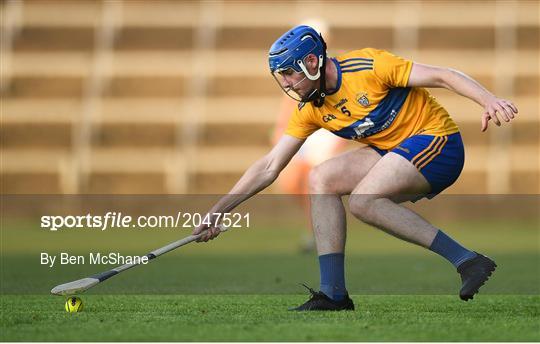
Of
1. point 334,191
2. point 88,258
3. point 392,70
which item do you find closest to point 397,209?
point 334,191

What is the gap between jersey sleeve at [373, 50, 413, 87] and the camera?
6.16m

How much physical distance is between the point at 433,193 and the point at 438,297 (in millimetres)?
1115

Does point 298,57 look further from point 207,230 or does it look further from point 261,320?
point 261,320

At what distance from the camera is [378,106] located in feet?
20.7

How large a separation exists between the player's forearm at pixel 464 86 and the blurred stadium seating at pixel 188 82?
1485 centimetres

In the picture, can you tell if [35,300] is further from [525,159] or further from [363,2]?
[363,2]

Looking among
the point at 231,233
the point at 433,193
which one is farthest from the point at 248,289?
the point at 231,233

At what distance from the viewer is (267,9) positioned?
25438 millimetres

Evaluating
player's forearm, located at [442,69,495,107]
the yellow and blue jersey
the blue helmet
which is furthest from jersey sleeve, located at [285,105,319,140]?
player's forearm, located at [442,69,495,107]

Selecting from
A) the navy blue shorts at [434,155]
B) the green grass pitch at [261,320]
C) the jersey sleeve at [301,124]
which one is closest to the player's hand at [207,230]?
the green grass pitch at [261,320]

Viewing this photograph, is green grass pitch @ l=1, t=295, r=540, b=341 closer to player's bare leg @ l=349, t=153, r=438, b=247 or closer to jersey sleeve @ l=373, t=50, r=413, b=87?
player's bare leg @ l=349, t=153, r=438, b=247

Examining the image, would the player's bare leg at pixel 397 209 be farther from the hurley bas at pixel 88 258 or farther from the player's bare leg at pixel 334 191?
the hurley bas at pixel 88 258

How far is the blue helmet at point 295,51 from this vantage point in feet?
20.4

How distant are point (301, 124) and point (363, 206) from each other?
27.3 inches
